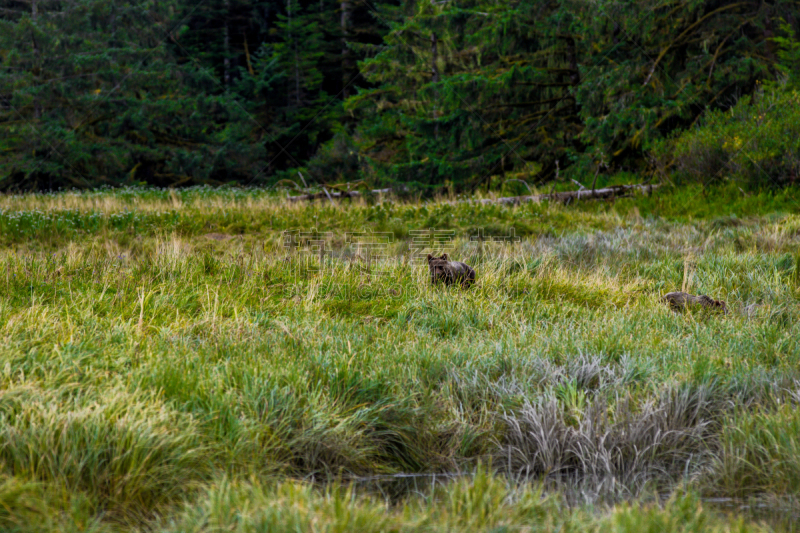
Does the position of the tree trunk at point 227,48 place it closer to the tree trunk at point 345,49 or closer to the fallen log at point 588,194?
the tree trunk at point 345,49

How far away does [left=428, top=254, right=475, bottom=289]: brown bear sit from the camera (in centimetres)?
561

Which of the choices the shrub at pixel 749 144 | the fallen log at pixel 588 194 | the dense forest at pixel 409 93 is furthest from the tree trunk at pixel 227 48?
the shrub at pixel 749 144

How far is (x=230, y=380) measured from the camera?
3.06 meters

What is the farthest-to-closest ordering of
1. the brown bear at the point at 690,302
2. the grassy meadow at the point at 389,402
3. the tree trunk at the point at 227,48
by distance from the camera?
1. the tree trunk at the point at 227,48
2. the brown bear at the point at 690,302
3. the grassy meadow at the point at 389,402

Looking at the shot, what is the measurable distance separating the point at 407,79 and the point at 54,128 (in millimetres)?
14058

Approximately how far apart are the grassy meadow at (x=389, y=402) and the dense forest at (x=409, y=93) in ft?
29.3

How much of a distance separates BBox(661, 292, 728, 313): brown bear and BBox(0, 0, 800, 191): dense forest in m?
7.60

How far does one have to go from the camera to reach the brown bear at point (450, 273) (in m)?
5.61

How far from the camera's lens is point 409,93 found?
23047 millimetres

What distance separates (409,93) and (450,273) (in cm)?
1865

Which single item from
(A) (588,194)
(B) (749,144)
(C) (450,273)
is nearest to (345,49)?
(A) (588,194)

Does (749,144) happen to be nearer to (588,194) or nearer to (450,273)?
(588,194)

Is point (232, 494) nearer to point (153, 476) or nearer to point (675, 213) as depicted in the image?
point (153, 476)

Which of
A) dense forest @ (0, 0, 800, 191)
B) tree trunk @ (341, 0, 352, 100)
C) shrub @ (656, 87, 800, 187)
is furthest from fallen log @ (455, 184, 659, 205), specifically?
tree trunk @ (341, 0, 352, 100)
